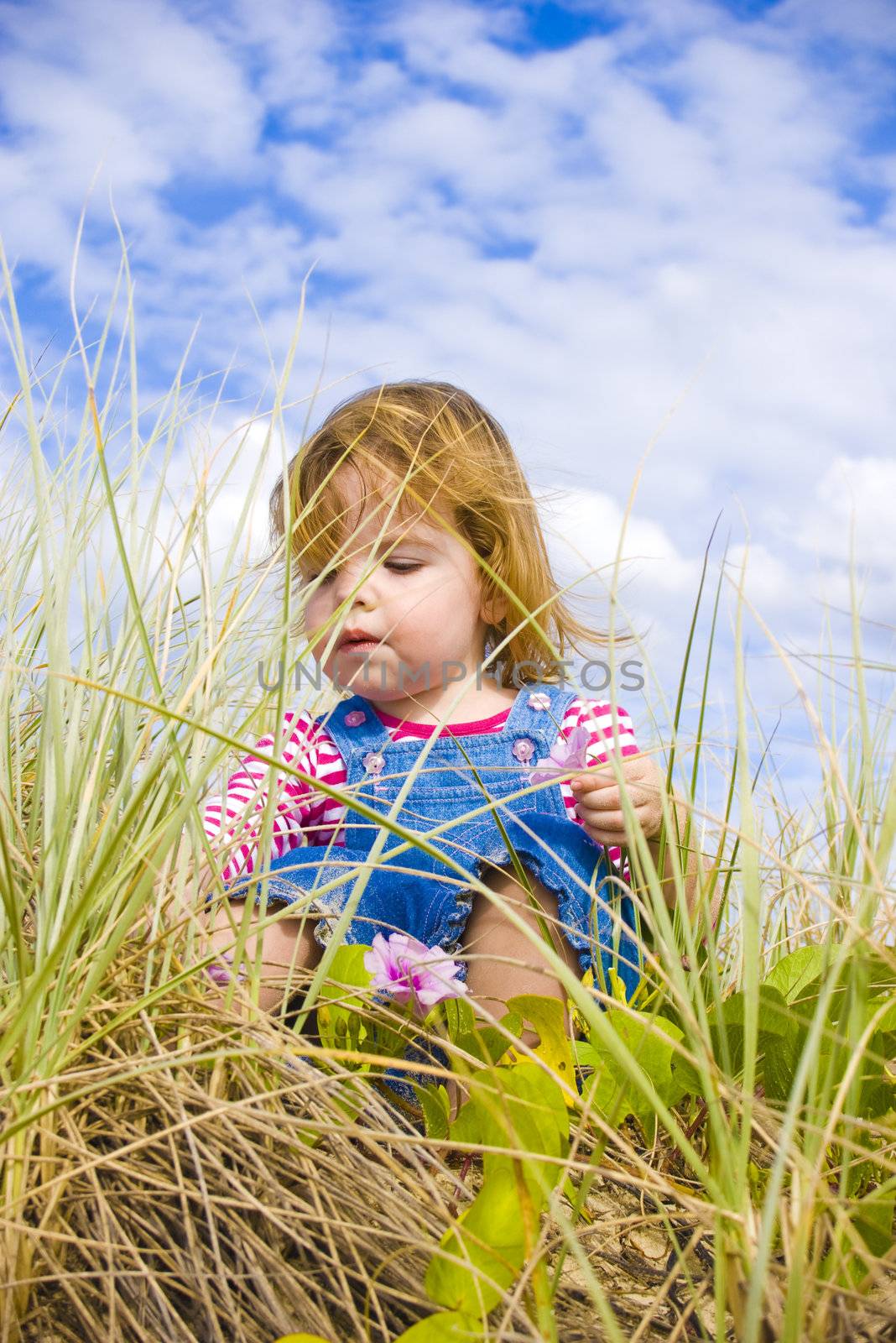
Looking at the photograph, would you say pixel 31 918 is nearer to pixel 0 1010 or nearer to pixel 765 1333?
pixel 0 1010

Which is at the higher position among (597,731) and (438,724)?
(438,724)

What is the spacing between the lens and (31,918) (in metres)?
1.23

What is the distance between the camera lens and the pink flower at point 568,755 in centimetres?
159

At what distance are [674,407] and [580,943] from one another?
87cm

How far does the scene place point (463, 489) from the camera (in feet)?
6.90

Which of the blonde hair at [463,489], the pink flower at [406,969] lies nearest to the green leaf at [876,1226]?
the pink flower at [406,969]

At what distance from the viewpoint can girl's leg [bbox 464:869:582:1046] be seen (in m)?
1.52

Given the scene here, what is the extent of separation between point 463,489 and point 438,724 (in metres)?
0.72

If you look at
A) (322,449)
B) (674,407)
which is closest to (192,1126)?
(674,407)

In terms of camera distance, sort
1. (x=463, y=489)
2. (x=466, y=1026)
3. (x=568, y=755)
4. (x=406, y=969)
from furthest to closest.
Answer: (x=463, y=489) → (x=568, y=755) → (x=406, y=969) → (x=466, y=1026)

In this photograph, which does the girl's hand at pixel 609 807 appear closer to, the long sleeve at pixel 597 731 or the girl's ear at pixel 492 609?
the long sleeve at pixel 597 731

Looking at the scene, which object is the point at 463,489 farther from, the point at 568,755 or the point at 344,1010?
the point at 344,1010

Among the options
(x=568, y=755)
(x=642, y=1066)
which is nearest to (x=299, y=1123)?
(x=642, y=1066)

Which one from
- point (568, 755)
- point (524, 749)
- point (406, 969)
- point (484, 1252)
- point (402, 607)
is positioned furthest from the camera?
point (524, 749)
